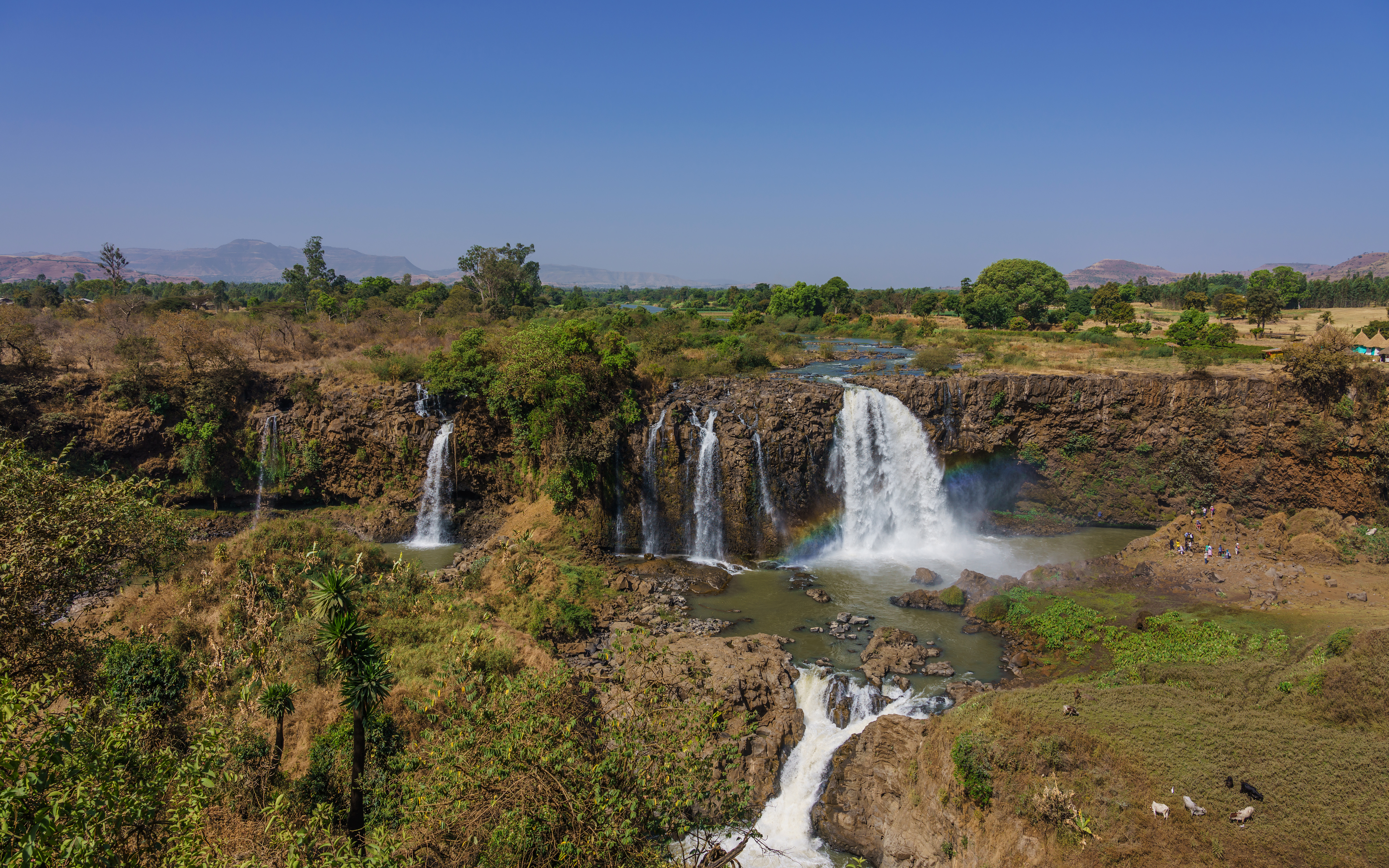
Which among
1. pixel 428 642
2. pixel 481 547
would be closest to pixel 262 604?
pixel 428 642

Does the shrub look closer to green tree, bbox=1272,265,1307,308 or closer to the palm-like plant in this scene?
the palm-like plant

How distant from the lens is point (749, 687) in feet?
58.2

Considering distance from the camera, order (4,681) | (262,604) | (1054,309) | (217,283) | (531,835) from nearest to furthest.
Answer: (4,681) → (531,835) → (262,604) → (1054,309) → (217,283)

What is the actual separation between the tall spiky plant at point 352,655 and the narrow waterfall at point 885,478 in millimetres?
21516

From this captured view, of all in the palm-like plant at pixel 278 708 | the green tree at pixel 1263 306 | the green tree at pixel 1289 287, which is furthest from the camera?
the green tree at pixel 1289 287

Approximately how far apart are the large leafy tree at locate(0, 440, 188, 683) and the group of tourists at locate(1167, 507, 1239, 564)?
32.4 m

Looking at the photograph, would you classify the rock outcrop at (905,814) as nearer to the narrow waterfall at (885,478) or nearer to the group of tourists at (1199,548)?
the narrow waterfall at (885,478)

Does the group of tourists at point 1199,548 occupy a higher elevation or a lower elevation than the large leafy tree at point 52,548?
lower

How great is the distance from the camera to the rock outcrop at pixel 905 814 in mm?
12820

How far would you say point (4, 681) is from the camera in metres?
7.79

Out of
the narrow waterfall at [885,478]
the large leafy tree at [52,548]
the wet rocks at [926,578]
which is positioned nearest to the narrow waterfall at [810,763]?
the wet rocks at [926,578]

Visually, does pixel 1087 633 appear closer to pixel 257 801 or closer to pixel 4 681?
pixel 257 801

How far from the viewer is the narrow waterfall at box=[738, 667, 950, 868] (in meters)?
14.2

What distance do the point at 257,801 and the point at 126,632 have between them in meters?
7.27
